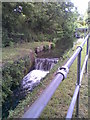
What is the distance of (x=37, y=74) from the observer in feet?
19.0

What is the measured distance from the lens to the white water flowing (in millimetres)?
4912

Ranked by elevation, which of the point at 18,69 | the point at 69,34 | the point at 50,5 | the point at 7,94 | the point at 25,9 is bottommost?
the point at 7,94

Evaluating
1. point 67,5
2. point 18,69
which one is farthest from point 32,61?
point 67,5

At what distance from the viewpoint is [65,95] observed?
2.14 metres

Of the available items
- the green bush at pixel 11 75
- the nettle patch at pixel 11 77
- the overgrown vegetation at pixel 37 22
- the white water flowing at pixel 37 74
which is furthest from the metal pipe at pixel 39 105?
the overgrown vegetation at pixel 37 22

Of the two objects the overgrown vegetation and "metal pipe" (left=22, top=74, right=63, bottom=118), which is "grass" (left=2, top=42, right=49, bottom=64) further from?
"metal pipe" (left=22, top=74, right=63, bottom=118)

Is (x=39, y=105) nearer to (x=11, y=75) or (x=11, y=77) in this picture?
(x=11, y=77)

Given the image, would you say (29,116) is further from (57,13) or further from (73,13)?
(73,13)

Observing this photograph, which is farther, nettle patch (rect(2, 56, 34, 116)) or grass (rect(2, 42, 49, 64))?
grass (rect(2, 42, 49, 64))

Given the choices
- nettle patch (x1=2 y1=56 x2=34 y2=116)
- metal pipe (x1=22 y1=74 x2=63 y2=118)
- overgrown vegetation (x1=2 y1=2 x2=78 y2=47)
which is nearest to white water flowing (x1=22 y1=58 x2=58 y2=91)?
nettle patch (x1=2 y1=56 x2=34 y2=116)

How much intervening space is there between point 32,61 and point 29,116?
6178 millimetres

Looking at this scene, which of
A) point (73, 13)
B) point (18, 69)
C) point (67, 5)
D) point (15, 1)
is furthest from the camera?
point (73, 13)

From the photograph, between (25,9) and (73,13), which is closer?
(25,9)

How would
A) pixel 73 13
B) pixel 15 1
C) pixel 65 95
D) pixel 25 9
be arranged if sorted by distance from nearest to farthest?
pixel 65 95, pixel 15 1, pixel 25 9, pixel 73 13
